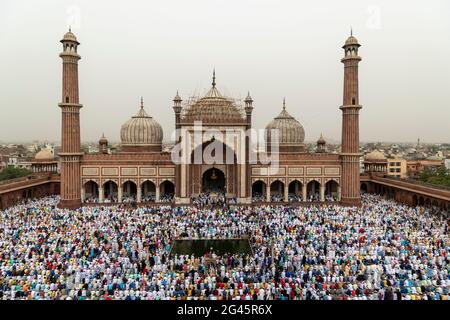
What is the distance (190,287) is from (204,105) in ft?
63.8

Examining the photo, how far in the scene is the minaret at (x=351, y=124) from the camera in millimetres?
24516

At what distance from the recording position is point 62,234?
15133 millimetres

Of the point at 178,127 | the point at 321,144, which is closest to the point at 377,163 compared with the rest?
the point at 321,144

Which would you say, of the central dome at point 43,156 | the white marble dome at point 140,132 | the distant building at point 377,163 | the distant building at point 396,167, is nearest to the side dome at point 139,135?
the white marble dome at point 140,132

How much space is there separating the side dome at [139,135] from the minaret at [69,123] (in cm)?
545

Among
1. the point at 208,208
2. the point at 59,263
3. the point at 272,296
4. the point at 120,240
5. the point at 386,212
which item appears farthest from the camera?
the point at 208,208

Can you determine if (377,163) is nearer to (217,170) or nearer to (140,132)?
(217,170)

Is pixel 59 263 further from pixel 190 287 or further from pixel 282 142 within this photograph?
pixel 282 142

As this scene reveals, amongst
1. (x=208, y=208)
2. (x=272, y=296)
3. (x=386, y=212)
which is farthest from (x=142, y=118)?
(x=272, y=296)

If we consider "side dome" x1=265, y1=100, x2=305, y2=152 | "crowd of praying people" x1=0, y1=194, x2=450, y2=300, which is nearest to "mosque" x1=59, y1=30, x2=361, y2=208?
"side dome" x1=265, y1=100, x2=305, y2=152

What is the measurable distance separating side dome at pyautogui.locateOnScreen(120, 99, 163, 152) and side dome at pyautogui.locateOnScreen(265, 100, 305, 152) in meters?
10.4

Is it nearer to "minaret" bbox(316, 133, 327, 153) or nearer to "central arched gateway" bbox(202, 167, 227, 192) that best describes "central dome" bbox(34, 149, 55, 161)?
"central arched gateway" bbox(202, 167, 227, 192)

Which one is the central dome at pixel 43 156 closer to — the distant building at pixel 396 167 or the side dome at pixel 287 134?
the side dome at pixel 287 134

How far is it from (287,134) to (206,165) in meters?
8.44
